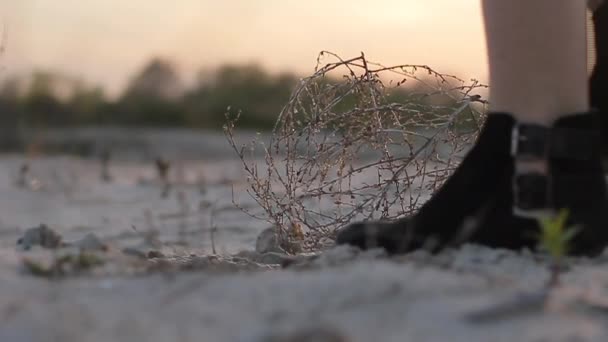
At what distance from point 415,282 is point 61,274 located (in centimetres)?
62

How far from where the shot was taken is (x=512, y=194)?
6.33 ft

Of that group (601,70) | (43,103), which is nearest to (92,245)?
(601,70)

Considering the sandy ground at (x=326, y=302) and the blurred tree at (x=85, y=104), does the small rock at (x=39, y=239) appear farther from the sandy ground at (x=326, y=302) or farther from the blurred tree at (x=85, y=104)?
the blurred tree at (x=85, y=104)

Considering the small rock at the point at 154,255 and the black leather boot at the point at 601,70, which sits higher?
the black leather boot at the point at 601,70

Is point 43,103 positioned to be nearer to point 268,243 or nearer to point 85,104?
point 85,104

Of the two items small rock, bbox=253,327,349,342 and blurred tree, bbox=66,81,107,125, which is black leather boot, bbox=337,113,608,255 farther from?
blurred tree, bbox=66,81,107,125

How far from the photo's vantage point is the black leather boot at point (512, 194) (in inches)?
73.7

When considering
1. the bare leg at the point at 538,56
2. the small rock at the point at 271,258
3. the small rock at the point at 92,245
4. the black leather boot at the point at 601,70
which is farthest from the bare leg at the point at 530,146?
the small rock at the point at 92,245

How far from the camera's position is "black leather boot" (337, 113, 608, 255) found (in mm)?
1873

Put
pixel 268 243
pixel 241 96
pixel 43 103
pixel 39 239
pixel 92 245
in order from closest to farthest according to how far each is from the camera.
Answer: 1. pixel 92 245
2. pixel 39 239
3. pixel 268 243
4. pixel 43 103
5. pixel 241 96

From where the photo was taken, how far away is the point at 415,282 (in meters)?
1.49

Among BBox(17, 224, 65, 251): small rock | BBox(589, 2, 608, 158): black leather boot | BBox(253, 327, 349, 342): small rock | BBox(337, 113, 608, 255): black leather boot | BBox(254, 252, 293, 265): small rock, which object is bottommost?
BBox(254, 252, 293, 265): small rock

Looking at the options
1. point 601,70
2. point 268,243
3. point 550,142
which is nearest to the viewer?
point 550,142

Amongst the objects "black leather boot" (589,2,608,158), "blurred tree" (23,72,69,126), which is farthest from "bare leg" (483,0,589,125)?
"blurred tree" (23,72,69,126)
